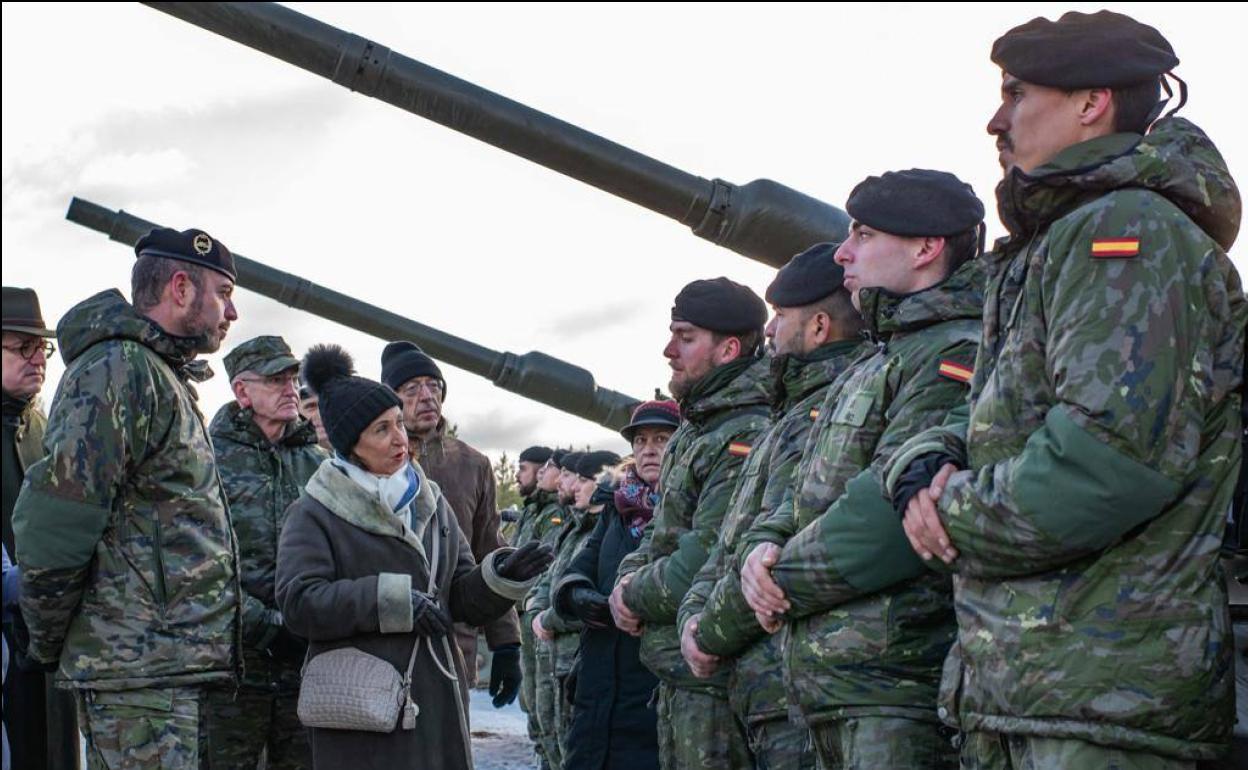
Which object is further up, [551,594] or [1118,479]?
[1118,479]

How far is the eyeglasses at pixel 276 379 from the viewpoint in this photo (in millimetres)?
6703

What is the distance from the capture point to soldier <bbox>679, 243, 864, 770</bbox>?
4594mm

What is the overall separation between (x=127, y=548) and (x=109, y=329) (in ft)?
2.46

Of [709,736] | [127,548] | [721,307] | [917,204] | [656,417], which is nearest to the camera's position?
[917,204]

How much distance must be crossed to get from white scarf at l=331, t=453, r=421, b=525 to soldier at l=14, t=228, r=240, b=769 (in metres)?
0.47

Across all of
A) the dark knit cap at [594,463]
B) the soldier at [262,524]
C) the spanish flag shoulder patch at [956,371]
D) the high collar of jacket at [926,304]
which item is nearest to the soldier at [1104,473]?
the spanish flag shoulder patch at [956,371]

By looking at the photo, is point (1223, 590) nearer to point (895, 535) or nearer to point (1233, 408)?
point (1233, 408)

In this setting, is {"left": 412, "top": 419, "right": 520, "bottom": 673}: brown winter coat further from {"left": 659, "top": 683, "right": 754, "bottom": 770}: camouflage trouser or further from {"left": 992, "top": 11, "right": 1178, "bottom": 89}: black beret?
{"left": 992, "top": 11, "right": 1178, "bottom": 89}: black beret

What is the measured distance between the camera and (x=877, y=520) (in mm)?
3680

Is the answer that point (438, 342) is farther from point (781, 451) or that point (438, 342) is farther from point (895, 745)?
point (895, 745)

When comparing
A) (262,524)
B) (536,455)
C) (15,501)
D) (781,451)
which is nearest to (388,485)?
(262,524)

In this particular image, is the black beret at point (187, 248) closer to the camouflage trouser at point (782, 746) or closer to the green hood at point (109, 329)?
the green hood at point (109, 329)

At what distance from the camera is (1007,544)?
9.85ft

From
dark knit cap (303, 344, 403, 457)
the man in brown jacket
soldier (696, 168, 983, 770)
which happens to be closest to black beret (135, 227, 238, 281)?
dark knit cap (303, 344, 403, 457)
